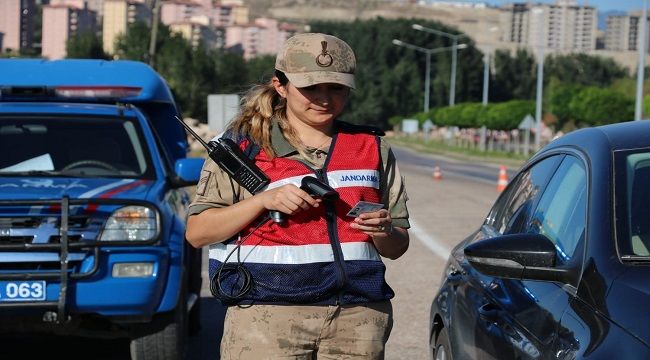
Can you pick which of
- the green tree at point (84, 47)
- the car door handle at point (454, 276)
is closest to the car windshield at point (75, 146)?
the car door handle at point (454, 276)

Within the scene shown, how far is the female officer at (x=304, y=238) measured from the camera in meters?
3.91

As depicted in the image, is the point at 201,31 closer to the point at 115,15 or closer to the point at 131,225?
the point at 115,15

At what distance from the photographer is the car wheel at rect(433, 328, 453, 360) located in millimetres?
5246

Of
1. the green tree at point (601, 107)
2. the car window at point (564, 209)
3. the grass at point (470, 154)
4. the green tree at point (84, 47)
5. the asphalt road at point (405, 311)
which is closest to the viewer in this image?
the car window at point (564, 209)

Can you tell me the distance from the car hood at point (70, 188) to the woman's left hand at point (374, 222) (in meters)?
3.44

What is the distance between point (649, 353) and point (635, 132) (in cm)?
143

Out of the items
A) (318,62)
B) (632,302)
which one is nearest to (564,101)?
(318,62)

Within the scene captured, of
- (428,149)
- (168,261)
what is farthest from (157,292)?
(428,149)

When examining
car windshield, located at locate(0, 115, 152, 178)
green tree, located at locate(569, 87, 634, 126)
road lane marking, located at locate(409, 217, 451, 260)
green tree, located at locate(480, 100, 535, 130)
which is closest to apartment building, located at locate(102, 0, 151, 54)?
green tree, located at locate(480, 100, 535, 130)

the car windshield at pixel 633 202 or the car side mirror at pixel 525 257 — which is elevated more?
the car windshield at pixel 633 202

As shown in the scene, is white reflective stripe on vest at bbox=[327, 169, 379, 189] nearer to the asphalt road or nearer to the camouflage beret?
the camouflage beret

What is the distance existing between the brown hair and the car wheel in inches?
57.6

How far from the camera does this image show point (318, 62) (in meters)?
3.93

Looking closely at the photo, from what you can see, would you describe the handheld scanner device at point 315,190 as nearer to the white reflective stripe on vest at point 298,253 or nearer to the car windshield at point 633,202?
the white reflective stripe on vest at point 298,253
